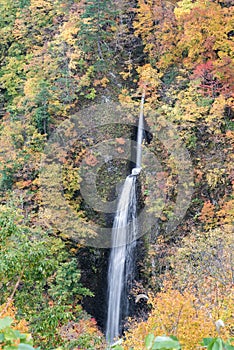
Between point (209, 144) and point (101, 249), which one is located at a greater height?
point (209, 144)

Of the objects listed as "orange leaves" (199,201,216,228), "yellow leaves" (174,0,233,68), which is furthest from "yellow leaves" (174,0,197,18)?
"orange leaves" (199,201,216,228)

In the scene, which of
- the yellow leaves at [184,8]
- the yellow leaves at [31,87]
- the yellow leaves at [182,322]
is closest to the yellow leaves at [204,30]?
the yellow leaves at [184,8]

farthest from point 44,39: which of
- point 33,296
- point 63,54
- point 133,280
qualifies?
point 33,296

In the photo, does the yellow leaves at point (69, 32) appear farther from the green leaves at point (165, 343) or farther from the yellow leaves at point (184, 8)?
the green leaves at point (165, 343)

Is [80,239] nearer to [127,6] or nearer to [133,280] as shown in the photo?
[133,280]

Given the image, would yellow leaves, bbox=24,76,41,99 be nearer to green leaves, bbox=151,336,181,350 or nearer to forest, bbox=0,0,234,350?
forest, bbox=0,0,234,350
